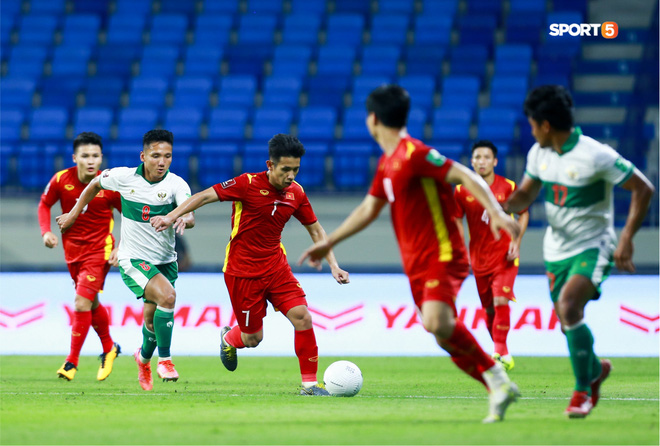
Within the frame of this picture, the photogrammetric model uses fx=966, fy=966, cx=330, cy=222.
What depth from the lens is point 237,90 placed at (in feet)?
66.9

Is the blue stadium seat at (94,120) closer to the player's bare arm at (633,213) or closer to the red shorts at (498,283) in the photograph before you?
the red shorts at (498,283)

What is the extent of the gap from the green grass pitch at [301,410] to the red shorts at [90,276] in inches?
36.9

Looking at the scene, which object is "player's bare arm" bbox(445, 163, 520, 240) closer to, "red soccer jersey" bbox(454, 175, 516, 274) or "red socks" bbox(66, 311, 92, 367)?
"red soccer jersey" bbox(454, 175, 516, 274)

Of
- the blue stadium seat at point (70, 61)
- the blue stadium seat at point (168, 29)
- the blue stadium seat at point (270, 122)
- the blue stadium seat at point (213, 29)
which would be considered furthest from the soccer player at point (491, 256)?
the blue stadium seat at point (70, 61)

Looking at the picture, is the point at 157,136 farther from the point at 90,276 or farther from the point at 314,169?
→ the point at 314,169

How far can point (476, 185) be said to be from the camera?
5.64m

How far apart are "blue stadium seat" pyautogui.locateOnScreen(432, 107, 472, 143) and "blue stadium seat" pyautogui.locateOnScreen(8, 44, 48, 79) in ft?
30.0

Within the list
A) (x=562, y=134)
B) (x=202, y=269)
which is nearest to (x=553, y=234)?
(x=562, y=134)

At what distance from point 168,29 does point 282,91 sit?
4.00m

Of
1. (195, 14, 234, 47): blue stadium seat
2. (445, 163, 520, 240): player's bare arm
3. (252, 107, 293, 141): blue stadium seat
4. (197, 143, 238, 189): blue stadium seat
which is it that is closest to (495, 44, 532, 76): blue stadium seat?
(252, 107, 293, 141): blue stadium seat

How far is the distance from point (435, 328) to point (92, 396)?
3.49 meters

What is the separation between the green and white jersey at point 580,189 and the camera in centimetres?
604

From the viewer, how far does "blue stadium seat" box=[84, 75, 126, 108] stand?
67.2ft

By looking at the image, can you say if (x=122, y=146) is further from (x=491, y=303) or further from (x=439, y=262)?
(x=439, y=262)
